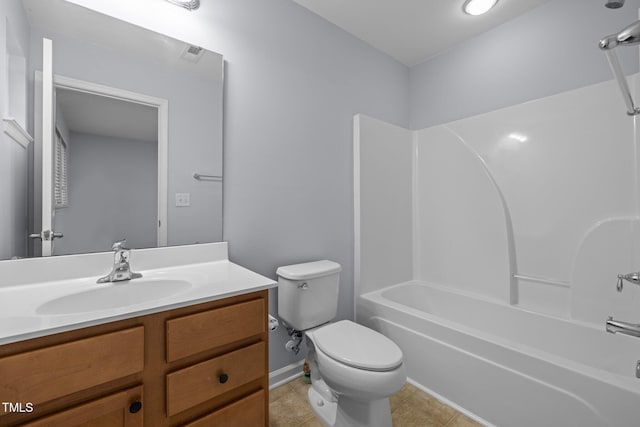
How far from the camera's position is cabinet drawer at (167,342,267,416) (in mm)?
889

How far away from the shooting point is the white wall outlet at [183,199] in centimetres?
142

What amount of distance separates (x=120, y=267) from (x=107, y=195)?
1.13 ft

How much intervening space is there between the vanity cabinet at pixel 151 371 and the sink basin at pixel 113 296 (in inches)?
10.6

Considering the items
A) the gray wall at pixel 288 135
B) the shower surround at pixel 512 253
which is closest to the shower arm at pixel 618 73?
the shower surround at pixel 512 253

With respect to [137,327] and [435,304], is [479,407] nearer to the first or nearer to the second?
[435,304]

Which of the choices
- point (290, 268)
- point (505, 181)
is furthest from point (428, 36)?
point (290, 268)

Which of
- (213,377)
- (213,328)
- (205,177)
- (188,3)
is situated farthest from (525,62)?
(213,377)

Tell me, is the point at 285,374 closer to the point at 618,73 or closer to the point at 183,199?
the point at 183,199

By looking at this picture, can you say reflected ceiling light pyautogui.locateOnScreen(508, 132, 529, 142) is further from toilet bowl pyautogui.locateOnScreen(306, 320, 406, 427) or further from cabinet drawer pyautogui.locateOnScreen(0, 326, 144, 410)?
cabinet drawer pyautogui.locateOnScreen(0, 326, 144, 410)

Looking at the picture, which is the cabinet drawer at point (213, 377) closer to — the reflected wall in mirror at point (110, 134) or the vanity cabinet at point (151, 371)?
the vanity cabinet at point (151, 371)

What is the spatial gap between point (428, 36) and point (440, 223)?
151cm

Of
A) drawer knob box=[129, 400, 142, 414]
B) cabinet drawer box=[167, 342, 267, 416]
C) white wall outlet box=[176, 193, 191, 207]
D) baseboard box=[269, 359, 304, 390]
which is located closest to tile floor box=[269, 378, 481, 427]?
baseboard box=[269, 359, 304, 390]

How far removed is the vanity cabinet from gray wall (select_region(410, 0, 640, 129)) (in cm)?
225

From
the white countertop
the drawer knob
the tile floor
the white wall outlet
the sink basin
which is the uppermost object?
the white wall outlet
